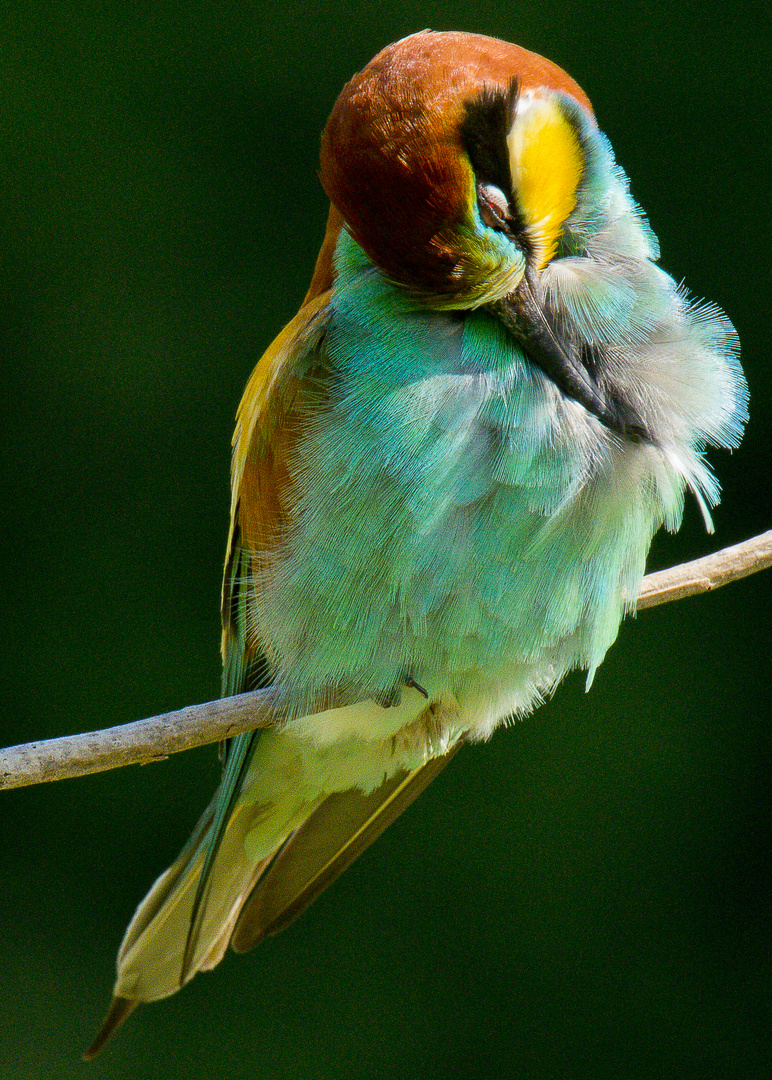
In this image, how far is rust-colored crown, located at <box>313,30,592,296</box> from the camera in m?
0.94

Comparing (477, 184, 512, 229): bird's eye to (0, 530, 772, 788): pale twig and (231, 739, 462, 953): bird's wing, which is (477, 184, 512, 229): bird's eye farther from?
(231, 739, 462, 953): bird's wing

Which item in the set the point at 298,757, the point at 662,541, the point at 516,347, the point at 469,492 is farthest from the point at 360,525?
the point at 662,541

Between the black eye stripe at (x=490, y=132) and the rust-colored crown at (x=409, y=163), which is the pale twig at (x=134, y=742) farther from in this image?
the black eye stripe at (x=490, y=132)

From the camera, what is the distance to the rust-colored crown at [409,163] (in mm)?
935

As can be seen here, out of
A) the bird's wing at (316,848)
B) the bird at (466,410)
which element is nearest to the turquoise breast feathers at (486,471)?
the bird at (466,410)

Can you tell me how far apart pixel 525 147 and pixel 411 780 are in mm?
799

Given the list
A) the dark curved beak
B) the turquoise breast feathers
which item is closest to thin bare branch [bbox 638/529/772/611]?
the turquoise breast feathers

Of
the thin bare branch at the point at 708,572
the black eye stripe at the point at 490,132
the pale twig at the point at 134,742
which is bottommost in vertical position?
the thin bare branch at the point at 708,572

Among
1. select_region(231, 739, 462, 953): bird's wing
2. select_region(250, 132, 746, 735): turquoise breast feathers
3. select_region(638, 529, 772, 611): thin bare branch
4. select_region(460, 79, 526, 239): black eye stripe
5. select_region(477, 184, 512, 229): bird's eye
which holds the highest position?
select_region(460, 79, 526, 239): black eye stripe

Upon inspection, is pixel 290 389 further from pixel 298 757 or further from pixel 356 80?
pixel 298 757

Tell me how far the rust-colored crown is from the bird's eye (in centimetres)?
3

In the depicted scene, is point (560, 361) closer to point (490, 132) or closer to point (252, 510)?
point (490, 132)

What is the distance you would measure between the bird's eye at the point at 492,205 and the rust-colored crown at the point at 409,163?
30 mm

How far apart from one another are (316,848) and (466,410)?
2.20 feet
